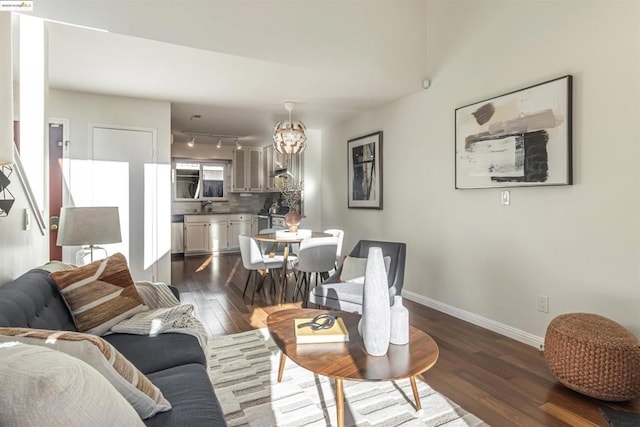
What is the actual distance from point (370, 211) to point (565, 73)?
282cm

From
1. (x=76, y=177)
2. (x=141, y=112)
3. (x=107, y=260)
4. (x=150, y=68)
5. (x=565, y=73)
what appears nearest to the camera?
(x=107, y=260)

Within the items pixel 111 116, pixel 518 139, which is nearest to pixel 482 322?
pixel 518 139

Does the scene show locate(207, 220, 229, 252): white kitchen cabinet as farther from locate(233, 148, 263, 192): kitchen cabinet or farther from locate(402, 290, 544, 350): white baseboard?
locate(402, 290, 544, 350): white baseboard

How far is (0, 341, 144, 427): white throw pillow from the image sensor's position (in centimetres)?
66

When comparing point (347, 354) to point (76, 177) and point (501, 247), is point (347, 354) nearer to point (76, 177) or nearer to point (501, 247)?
point (501, 247)

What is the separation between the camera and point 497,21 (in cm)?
320

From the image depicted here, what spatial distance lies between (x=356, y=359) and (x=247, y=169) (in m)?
7.26

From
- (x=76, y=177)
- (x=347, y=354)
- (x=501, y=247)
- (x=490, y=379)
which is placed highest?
(x=76, y=177)

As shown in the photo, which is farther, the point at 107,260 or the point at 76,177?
the point at 76,177

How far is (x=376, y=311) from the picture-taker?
166 centimetres

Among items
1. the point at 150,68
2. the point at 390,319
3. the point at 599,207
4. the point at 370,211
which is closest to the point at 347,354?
the point at 390,319

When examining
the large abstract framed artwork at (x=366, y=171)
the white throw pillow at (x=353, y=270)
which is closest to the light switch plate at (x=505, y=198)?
the white throw pillow at (x=353, y=270)

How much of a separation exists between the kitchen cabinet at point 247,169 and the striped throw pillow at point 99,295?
627 centimetres

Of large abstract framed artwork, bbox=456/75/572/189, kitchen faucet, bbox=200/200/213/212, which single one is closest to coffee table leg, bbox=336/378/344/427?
large abstract framed artwork, bbox=456/75/572/189
